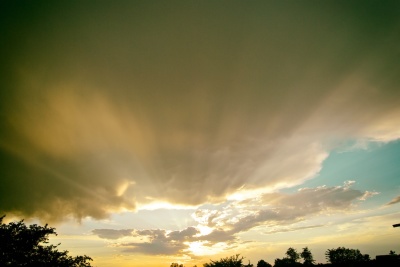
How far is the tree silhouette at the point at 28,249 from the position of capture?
29453 millimetres

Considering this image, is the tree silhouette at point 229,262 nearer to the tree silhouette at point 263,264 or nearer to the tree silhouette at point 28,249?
the tree silhouette at point 28,249

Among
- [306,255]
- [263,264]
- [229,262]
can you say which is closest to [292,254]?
[306,255]

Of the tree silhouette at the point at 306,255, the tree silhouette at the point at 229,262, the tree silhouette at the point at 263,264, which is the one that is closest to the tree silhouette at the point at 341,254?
the tree silhouette at the point at 306,255

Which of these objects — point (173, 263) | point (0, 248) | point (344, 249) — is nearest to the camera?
point (0, 248)

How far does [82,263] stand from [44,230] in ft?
29.6

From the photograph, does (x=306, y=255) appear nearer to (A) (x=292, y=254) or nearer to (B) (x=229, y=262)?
(A) (x=292, y=254)

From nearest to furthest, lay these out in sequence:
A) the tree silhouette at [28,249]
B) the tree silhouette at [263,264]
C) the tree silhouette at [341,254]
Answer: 1. the tree silhouette at [28,249]
2. the tree silhouette at [263,264]
3. the tree silhouette at [341,254]

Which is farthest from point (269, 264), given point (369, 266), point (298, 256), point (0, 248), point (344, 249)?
point (0, 248)

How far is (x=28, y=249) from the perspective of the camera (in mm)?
32344

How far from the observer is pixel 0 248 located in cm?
2850

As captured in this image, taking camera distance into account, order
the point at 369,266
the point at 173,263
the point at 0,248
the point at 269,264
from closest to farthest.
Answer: the point at 369,266, the point at 0,248, the point at 173,263, the point at 269,264

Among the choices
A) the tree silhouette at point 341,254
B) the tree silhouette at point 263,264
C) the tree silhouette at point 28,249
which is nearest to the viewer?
the tree silhouette at point 28,249

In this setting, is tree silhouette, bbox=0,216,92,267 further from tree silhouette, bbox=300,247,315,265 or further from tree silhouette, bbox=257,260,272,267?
tree silhouette, bbox=300,247,315,265

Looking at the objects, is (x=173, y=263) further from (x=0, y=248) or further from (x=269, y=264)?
(x=269, y=264)
